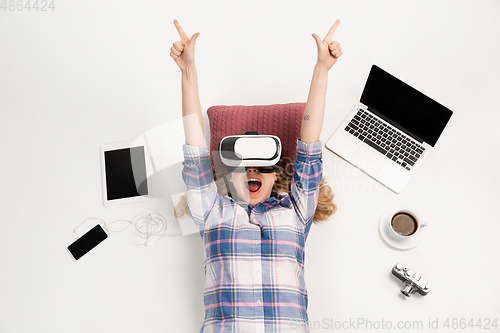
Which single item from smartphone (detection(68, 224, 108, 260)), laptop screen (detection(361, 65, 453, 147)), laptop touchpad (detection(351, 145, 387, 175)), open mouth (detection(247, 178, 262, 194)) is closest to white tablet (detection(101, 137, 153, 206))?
smartphone (detection(68, 224, 108, 260))

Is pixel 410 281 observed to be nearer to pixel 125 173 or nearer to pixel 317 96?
pixel 317 96

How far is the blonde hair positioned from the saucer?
0.62ft

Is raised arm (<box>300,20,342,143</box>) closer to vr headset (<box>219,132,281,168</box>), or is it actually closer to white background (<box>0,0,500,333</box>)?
vr headset (<box>219,132,281,168</box>)

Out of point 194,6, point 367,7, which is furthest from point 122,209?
point 367,7

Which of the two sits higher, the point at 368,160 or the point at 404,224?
the point at 368,160

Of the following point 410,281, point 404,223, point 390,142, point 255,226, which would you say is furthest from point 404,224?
point 255,226

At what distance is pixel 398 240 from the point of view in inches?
48.5

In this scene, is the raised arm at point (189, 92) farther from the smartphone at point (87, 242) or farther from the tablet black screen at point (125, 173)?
the smartphone at point (87, 242)

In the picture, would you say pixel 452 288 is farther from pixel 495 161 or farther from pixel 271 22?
pixel 271 22

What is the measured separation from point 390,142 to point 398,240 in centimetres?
39

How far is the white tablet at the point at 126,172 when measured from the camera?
138 centimetres

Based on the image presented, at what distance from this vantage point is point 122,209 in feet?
4.49

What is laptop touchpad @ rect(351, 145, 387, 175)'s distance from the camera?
1.33m

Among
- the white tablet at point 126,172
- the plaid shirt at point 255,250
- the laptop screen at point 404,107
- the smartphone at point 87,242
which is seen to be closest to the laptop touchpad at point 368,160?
the laptop screen at point 404,107
